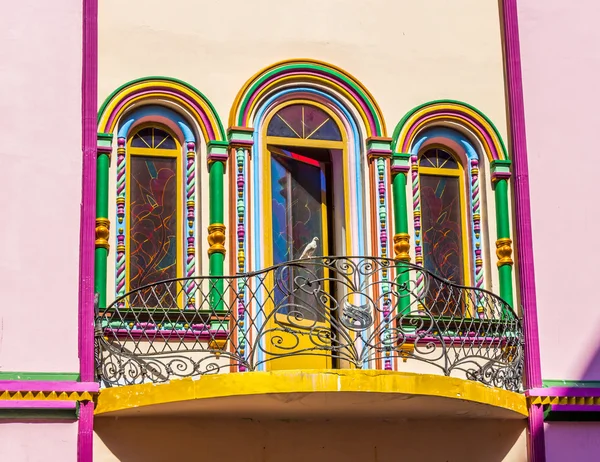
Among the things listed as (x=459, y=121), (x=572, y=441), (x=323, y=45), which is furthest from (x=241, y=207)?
(x=572, y=441)

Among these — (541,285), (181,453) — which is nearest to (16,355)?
(181,453)

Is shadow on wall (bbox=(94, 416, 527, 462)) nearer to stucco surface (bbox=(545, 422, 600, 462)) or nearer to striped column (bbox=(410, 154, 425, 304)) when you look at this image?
stucco surface (bbox=(545, 422, 600, 462))

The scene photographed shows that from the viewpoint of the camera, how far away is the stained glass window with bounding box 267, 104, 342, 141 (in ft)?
51.0

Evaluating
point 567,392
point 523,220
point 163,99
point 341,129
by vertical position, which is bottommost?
point 567,392

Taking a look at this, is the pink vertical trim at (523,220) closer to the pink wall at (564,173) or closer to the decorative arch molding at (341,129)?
the pink wall at (564,173)

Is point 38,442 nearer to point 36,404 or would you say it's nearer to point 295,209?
point 36,404

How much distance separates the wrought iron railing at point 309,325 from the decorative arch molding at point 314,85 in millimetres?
1447

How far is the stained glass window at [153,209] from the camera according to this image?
48.8ft

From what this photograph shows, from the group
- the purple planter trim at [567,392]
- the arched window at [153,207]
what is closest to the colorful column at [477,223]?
the purple planter trim at [567,392]

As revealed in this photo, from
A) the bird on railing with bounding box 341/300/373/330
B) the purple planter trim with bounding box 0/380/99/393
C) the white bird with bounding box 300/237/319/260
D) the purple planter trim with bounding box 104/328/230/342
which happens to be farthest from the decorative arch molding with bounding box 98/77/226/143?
the purple planter trim with bounding box 0/380/99/393

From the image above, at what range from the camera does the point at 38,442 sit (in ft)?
44.4

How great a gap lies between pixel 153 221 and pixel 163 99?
1.15m

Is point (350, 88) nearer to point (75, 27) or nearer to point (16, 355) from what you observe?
point (75, 27)

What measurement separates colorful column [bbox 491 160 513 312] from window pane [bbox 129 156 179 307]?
3.16m
